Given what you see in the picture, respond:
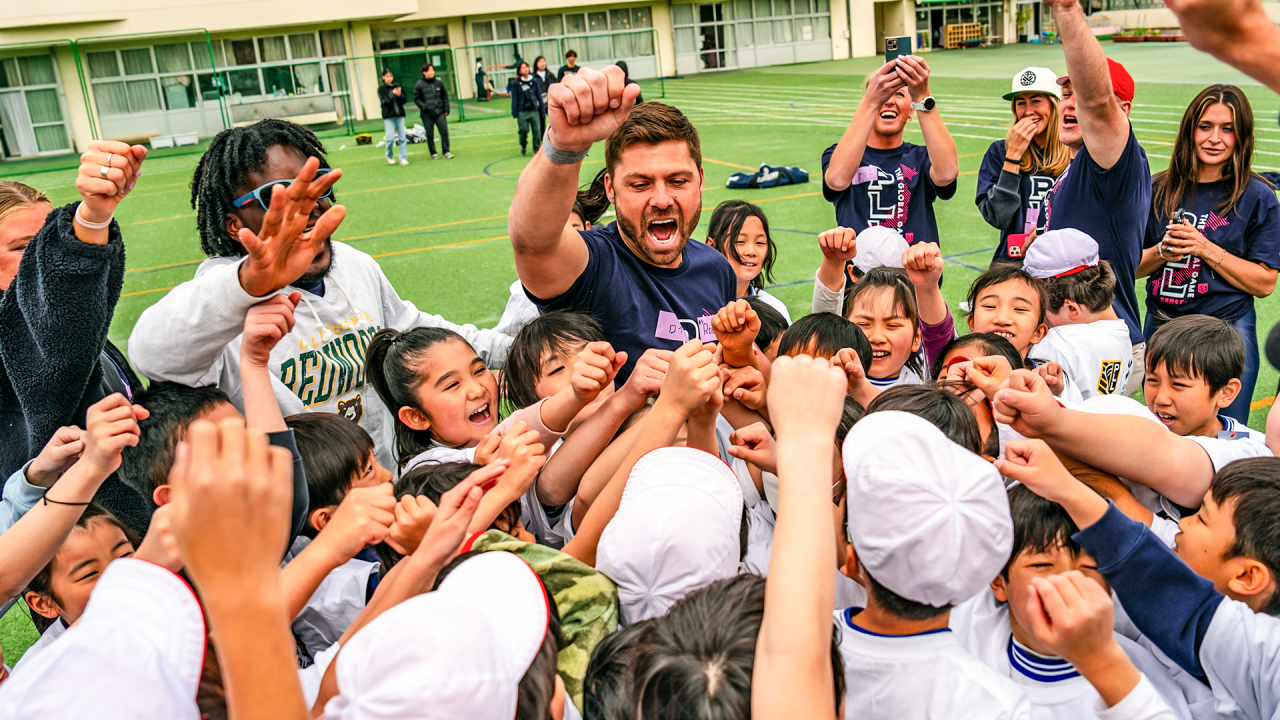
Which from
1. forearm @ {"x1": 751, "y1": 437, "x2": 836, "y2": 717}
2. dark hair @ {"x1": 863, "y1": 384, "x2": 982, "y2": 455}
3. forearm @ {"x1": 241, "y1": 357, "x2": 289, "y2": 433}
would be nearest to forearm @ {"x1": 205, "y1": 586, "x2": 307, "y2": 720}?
forearm @ {"x1": 751, "y1": 437, "x2": 836, "y2": 717}

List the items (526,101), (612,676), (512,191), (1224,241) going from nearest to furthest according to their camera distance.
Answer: (612,676) → (1224,241) → (512,191) → (526,101)

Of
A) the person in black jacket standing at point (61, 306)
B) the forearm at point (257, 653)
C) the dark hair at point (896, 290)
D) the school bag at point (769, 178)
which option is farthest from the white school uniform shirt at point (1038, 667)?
the school bag at point (769, 178)

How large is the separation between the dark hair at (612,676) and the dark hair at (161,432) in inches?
61.0

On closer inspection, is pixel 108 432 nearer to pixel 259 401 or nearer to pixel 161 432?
pixel 259 401

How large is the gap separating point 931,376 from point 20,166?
2733 cm

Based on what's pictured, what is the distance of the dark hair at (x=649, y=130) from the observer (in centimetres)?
287

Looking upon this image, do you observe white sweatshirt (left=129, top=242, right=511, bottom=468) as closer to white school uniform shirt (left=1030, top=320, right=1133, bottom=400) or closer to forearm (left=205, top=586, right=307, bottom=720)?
forearm (left=205, top=586, right=307, bottom=720)

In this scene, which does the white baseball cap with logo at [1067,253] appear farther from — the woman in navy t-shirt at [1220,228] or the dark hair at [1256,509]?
the dark hair at [1256,509]

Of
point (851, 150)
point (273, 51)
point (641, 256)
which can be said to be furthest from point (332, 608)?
point (273, 51)

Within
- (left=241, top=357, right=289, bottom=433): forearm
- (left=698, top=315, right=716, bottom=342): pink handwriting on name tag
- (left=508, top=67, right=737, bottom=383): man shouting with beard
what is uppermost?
(left=508, top=67, right=737, bottom=383): man shouting with beard

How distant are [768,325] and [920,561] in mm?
2385

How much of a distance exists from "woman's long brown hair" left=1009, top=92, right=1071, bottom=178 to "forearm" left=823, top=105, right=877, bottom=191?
1.05 metres

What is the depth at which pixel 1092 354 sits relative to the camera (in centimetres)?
368

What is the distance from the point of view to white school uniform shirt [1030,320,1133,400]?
3.63 meters
